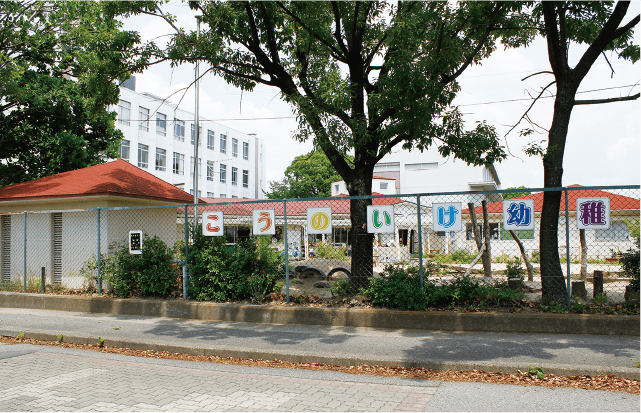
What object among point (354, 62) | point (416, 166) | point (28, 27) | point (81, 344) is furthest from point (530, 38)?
point (416, 166)

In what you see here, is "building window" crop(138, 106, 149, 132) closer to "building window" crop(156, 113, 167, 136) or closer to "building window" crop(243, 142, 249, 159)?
"building window" crop(156, 113, 167, 136)

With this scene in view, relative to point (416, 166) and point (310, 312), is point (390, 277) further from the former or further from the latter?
point (416, 166)

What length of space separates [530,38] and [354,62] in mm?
4226

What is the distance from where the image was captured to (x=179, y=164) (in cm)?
5016

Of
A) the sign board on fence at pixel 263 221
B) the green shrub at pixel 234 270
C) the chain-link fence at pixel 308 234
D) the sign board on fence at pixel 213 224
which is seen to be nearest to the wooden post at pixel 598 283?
the chain-link fence at pixel 308 234

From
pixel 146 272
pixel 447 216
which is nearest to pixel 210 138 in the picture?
pixel 146 272

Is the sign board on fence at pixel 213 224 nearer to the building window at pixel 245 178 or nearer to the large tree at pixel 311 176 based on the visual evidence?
the large tree at pixel 311 176

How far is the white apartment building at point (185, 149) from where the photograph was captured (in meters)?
43.1

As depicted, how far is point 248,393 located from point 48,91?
18.4 metres

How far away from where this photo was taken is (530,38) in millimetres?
10523

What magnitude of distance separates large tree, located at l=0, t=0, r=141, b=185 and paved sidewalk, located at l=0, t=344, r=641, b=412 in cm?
1416

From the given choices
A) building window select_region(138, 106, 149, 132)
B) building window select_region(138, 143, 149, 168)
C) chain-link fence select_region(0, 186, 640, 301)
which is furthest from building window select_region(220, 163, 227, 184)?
chain-link fence select_region(0, 186, 640, 301)

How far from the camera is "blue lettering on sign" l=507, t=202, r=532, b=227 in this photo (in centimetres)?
770

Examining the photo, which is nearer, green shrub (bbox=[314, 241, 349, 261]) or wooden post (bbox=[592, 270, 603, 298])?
wooden post (bbox=[592, 270, 603, 298])
